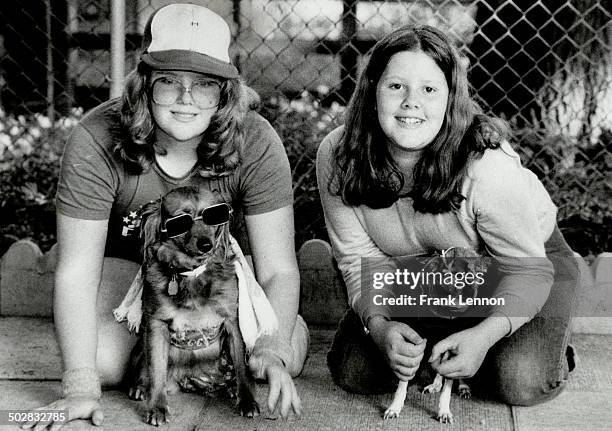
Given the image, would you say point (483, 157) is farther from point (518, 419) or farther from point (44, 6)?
point (44, 6)

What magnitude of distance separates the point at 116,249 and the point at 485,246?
57.6 inches

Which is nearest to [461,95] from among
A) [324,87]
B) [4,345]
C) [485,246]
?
[485,246]

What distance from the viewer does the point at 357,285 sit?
362cm

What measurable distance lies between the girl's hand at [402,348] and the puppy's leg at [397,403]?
86 mm

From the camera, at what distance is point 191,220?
3.20 meters

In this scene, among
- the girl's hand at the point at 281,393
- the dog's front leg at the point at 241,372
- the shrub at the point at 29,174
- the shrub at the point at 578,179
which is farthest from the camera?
the shrub at the point at 29,174

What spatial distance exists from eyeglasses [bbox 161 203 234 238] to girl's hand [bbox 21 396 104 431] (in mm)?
636

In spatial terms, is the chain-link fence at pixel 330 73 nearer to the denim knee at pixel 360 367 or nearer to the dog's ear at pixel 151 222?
the denim knee at pixel 360 367

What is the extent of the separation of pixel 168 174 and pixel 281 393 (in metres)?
0.91

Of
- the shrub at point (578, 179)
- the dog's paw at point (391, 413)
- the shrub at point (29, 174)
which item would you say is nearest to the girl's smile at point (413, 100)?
the dog's paw at point (391, 413)

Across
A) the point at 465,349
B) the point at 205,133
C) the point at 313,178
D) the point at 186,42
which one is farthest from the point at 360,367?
the point at 313,178

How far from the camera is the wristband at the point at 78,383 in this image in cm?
328

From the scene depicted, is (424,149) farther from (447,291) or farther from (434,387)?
(434,387)

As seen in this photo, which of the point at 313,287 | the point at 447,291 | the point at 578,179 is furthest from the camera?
the point at 578,179
